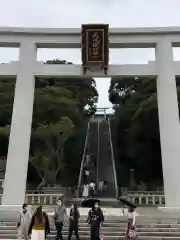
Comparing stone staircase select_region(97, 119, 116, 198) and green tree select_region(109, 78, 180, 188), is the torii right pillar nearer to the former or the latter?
stone staircase select_region(97, 119, 116, 198)

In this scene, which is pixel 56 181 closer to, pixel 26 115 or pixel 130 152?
pixel 130 152

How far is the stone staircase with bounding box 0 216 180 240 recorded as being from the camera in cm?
1114

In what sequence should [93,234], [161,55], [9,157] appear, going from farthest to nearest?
[161,55] < [9,157] < [93,234]

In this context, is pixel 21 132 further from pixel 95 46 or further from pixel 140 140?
pixel 140 140

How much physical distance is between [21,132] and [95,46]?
14.3 ft

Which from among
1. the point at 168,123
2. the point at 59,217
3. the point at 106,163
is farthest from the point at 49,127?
the point at 59,217

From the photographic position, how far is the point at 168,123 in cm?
1466

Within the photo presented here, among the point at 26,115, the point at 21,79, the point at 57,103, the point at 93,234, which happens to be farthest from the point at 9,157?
the point at 57,103

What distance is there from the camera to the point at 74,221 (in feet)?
33.1

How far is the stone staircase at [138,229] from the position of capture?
11.1 meters

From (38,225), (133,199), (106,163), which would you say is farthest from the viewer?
(106,163)

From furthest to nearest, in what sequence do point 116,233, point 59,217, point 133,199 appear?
point 133,199 < point 116,233 < point 59,217

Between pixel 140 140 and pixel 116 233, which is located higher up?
pixel 140 140

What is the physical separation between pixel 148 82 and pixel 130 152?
6.12 m
